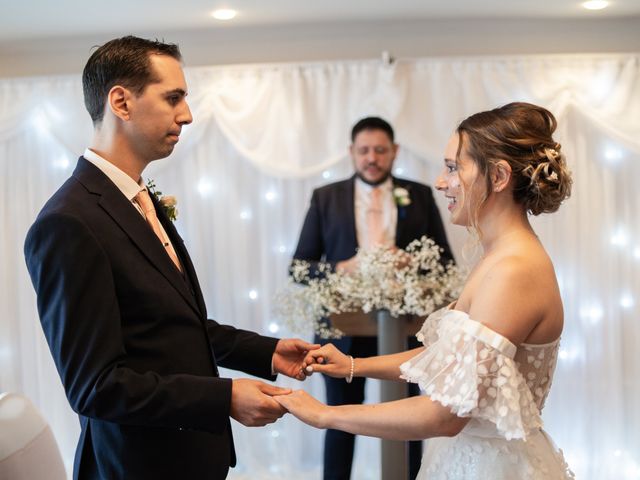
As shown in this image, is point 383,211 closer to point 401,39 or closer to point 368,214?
point 368,214

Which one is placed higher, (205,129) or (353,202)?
(205,129)

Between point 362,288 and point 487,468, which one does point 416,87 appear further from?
point 487,468

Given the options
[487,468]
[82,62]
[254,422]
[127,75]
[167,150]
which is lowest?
[487,468]

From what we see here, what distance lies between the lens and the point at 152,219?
2088mm

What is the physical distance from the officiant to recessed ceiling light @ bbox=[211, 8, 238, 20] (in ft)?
3.08

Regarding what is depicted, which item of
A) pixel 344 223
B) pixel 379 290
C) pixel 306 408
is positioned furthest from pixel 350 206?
pixel 306 408

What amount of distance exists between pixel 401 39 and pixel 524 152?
2.75 meters

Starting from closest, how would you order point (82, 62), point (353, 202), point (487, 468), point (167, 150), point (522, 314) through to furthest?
point (522, 314) < point (487, 468) < point (167, 150) < point (353, 202) < point (82, 62)

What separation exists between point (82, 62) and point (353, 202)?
79.1 inches

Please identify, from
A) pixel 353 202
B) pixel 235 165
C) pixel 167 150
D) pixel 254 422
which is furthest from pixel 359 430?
pixel 235 165

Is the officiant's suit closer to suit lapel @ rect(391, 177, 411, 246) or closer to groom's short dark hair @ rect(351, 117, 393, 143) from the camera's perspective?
suit lapel @ rect(391, 177, 411, 246)

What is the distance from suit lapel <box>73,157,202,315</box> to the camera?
6.09ft

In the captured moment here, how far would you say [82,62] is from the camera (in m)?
4.70

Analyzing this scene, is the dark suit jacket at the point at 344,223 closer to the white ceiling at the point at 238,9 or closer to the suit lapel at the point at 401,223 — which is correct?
the suit lapel at the point at 401,223
